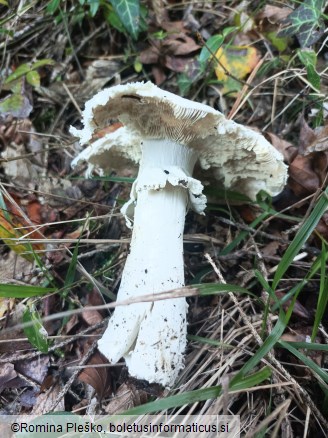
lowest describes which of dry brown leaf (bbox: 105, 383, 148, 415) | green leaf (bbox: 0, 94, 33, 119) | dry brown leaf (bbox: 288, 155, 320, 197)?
dry brown leaf (bbox: 105, 383, 148, 415)

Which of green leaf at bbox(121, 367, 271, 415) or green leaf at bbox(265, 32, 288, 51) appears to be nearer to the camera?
green leaf at bbox(121, 367, 271, 415)

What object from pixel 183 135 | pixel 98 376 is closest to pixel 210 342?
pixel 98 376

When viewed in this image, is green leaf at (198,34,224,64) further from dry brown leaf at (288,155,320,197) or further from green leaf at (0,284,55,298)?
green leaf at (0,284,55,298)

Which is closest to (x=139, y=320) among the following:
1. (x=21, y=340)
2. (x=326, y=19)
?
(x=21, y=340)

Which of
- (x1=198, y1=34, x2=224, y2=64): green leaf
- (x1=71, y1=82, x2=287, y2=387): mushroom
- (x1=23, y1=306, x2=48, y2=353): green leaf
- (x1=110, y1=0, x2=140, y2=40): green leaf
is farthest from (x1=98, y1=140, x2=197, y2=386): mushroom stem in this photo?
(x1=110, y1=0, x2=140, y2=40): green leaf

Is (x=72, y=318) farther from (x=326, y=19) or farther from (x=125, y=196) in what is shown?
(x=326, y=19)

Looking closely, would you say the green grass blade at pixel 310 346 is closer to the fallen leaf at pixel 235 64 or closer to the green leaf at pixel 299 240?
the green leaf at pixel 299 240
